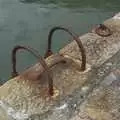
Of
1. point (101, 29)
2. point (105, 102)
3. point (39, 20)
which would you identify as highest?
point (101, 29)

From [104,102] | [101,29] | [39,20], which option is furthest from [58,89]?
[39,20]

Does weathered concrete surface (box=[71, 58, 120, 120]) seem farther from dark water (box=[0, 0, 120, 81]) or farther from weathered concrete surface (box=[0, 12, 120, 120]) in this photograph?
dark water (box=[0, 0, 120, 81])

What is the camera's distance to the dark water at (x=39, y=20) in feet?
23.0

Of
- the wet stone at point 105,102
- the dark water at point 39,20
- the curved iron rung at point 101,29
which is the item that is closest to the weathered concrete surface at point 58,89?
the wet stone at point 105,102

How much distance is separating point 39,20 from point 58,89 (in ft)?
15.3

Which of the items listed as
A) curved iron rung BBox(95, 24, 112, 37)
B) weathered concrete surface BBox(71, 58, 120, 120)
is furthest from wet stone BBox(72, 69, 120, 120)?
curved iron rung BBox(95, 24, 112, 37)

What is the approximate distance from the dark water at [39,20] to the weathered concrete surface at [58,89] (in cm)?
267

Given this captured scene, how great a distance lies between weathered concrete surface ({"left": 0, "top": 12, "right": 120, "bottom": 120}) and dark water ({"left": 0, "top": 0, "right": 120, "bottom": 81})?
2.67m

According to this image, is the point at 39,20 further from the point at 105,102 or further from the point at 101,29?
the point at 105,102

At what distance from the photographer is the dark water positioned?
23.0 feet

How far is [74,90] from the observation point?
140 inches

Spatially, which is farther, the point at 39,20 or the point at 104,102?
the point at 39,20

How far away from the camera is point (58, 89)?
3.54 m

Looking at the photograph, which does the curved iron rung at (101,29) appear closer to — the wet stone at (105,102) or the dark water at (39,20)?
the wet stone at (105,102)
